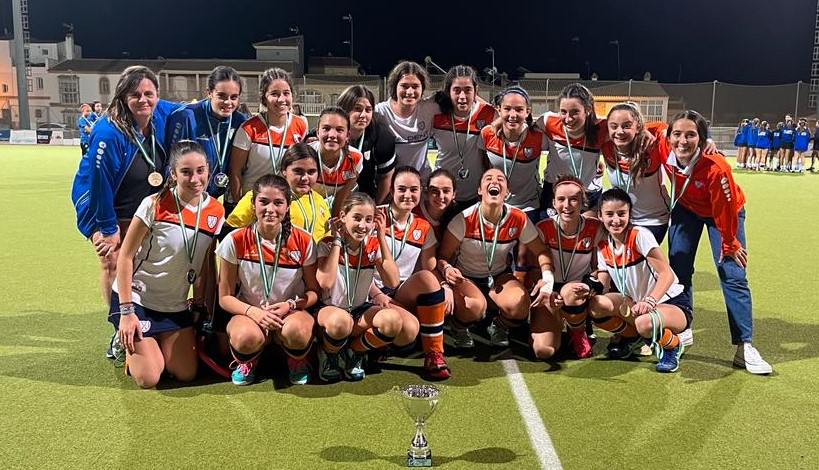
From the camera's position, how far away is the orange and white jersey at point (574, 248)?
4.19m

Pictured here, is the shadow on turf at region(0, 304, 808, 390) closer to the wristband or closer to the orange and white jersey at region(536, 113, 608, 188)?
the wristband

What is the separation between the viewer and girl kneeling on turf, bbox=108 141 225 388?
3494 millimetres

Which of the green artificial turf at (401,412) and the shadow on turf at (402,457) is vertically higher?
the shadow on turf at (402,457)

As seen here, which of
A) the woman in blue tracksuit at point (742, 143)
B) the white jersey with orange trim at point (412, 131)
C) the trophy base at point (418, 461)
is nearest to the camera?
the trophy base at point (418, 461)

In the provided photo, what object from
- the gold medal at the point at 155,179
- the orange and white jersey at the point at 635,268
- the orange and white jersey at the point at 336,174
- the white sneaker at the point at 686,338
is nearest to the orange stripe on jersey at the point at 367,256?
the orange and white jersey at the point at 336,174

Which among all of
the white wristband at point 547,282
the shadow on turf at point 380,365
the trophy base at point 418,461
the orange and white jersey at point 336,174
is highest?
the orange and white jersey at point 336,174

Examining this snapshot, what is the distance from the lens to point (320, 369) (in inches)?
143

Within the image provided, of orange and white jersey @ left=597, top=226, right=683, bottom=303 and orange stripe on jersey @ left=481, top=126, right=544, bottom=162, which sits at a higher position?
orange stripe on jersey @ left=481, top=126, right=544, bottom=162

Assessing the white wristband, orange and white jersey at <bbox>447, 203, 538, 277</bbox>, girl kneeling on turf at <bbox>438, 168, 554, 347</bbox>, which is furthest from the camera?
orange and white jersey at <bbox>447, 203, 538, 277</bbox>

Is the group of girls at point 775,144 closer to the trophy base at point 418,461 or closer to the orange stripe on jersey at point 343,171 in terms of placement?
the orange stripe on jersey at point 343,171

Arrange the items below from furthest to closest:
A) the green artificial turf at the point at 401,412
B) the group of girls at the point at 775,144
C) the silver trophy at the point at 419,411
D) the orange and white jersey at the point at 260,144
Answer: the group of girls at the point at 775,144, the orange and white jersey at the point at 260,144, the green artificial turf at the point at 401,412, the silver trophy at the point at 419,411

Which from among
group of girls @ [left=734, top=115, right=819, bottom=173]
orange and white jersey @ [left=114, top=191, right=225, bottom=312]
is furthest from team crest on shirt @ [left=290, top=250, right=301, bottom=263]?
group of girls @ [left=734, top=115, right=819, bottom=173]

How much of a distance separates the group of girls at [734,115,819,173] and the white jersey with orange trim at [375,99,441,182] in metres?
16.4

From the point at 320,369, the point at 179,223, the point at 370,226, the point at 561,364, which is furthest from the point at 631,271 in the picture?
the point at 179,223
